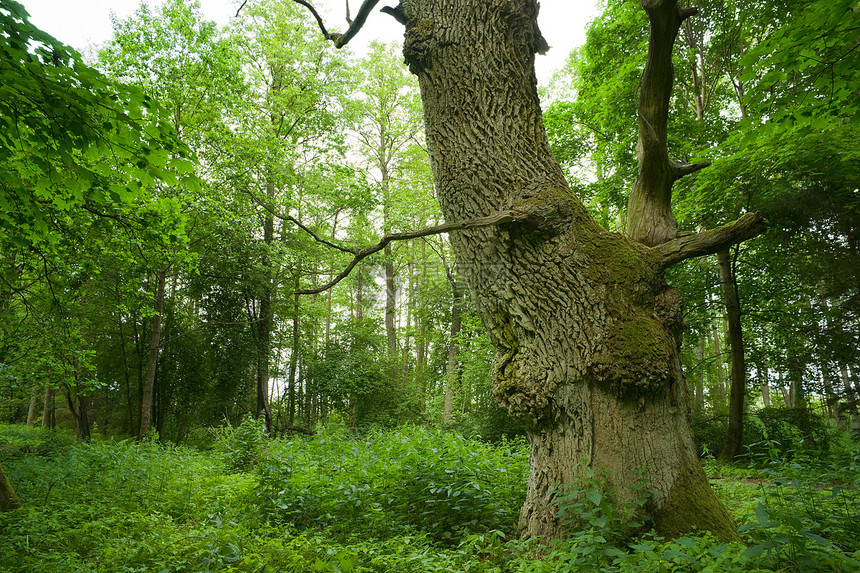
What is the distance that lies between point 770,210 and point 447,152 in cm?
820

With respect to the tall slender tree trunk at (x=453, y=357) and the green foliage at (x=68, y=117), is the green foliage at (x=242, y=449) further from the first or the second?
the tall slender tree trunk at (x=453, y=357)

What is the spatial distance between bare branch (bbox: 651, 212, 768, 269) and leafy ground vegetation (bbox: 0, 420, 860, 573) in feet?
4.85

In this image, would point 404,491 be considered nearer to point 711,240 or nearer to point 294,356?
point 711,240

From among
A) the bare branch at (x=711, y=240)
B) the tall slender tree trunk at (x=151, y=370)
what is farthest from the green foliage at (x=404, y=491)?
the tall slender tree trunk at (x=151, y=370)

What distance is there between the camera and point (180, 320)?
15.9m

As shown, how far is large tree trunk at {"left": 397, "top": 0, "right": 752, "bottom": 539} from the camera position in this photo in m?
3.16

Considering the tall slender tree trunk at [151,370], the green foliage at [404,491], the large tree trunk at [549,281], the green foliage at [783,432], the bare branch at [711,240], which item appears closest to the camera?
the large tree trunk at [549,281]

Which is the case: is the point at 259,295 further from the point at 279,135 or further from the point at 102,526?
the point at 102,526

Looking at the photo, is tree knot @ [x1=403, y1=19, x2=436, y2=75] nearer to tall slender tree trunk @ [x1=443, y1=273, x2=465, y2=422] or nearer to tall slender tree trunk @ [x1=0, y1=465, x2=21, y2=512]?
tall slender tree trunk @ [x1=0, y1=465, x2=21, y2=512]

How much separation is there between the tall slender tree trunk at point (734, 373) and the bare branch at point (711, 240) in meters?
6.23

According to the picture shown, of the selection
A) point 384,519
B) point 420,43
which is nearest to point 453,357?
point 384,519

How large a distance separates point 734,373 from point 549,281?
25.5ft

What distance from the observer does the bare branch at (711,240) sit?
11.0ft

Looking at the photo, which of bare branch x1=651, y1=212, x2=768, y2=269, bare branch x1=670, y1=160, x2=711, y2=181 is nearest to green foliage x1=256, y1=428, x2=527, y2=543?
bare branch x1=651, y1=212, x2=768, y2=269
